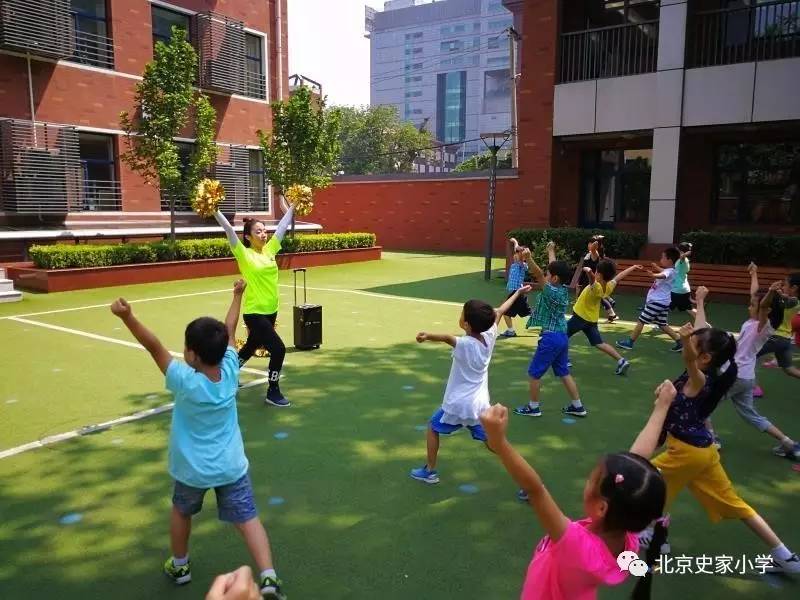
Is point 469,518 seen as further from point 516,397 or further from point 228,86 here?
point 228,86

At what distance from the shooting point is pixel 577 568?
1962 mm

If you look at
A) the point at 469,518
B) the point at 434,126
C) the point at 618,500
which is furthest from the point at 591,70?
the point at 434,126

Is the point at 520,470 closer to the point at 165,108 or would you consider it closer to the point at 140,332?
the point at 140,332

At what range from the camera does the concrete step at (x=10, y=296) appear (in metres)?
12.6

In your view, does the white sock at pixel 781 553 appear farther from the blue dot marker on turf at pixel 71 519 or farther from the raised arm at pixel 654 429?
the blue dot marker on turf at pixel 71 519

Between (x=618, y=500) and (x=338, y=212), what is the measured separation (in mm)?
29986

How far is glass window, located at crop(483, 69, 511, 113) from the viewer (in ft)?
407

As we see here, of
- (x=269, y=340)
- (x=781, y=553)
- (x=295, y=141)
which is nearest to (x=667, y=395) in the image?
(x=781, y=553)

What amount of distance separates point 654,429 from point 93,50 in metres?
20.7

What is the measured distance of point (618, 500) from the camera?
75.7 inches

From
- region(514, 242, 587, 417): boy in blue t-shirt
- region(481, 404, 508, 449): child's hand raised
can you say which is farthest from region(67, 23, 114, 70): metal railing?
region(481, 404, 508, 449): child's hand raised

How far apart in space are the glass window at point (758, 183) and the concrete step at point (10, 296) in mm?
17725

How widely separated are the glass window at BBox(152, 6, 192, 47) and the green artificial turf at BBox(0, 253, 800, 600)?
14742 mm

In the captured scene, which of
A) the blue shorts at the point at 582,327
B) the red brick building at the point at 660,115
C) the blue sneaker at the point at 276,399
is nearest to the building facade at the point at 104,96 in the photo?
the red brick building at the point at 660,115
